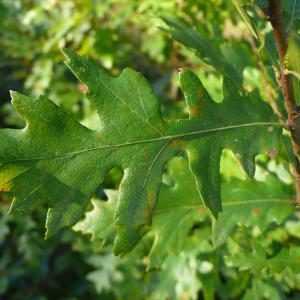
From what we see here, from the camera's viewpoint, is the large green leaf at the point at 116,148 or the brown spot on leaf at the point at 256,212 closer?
the large green leaf at the point at 116,148

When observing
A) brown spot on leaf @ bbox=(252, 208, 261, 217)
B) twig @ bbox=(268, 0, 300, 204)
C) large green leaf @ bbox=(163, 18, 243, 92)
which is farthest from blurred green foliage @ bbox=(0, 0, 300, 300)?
twig @ bbox=(268, 0, 300, 204)

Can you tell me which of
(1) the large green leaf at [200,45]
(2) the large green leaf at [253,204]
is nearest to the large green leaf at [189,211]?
(2) the large green leaf at [253,204]

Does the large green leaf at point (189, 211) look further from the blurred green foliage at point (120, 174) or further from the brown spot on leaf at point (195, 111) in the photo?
the brown spot on leaf at point (195, 111)

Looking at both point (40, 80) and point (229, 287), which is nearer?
point (229, 287)

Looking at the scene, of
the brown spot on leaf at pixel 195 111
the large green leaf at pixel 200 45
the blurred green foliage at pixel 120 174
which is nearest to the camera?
the brown spot on leaf at pixel 195 111

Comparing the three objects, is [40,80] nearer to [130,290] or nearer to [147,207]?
[130,290]

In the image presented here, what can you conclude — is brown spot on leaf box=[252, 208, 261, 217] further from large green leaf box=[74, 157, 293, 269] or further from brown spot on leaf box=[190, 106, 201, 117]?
brown spot on leaf box=[190, 106, 201, 117]

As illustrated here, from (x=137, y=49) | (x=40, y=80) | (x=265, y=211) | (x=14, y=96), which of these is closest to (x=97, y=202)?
(x=265, y=211)

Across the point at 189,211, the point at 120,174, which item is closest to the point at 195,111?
the point at 189,211
